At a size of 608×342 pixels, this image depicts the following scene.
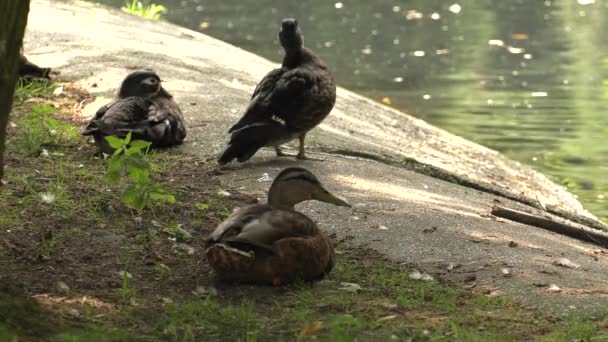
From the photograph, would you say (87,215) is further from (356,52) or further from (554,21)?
(554,21)

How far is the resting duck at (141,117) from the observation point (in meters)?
7.89

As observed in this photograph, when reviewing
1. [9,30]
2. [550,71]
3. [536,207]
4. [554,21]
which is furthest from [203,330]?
[554,21]

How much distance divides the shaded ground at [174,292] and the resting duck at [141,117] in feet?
2.75

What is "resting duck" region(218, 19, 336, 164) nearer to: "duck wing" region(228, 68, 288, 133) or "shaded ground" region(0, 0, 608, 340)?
"duck wing" region(228, 68, 288, 133)

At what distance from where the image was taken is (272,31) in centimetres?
2206

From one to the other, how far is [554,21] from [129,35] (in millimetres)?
11574

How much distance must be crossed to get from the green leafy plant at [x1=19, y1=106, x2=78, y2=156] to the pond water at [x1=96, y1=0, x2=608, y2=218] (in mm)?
5574

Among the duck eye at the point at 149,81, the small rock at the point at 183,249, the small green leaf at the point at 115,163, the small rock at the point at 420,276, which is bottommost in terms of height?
the small rock at the point at 183,249

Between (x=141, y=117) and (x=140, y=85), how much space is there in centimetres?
60

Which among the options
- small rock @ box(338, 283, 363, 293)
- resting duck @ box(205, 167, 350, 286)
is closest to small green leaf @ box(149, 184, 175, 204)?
resting duck @ box(205, 167, 350, 286)

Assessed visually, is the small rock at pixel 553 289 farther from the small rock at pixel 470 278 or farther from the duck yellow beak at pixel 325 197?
the duck yellow beak at pixel 325 197

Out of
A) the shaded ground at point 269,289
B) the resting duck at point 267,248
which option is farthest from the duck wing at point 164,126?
the resting duck at point 267,248

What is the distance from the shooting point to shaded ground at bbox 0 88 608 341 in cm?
485

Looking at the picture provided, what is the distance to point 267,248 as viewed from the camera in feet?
17.4
